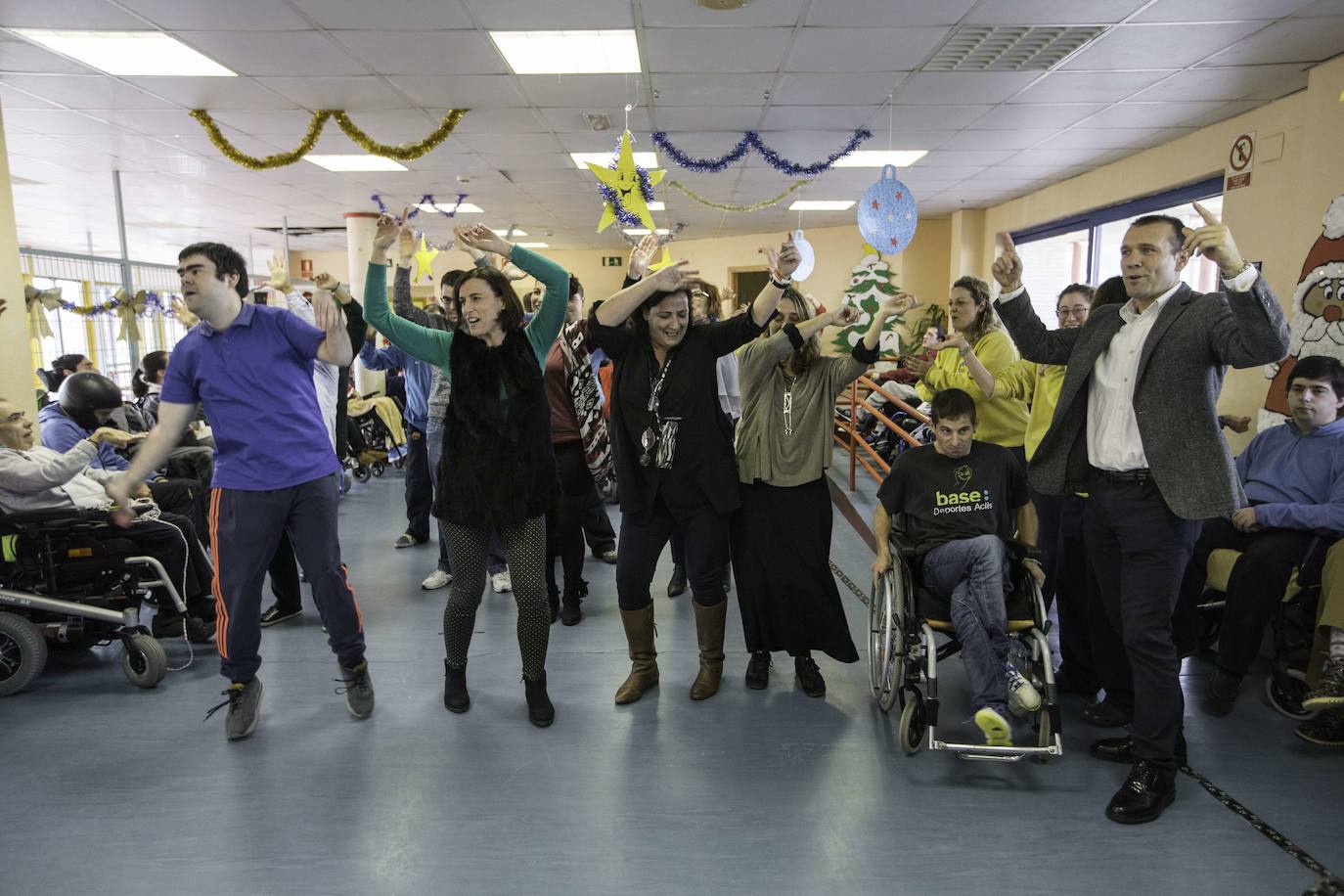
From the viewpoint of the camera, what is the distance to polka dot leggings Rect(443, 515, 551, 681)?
258 cm

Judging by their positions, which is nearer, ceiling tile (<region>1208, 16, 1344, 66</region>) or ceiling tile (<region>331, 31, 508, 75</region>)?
ceiling tile (<region>1208, 16, 1344, 66</region>)

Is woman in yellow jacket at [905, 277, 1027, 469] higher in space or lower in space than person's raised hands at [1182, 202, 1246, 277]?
lower

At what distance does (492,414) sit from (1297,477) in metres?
3.03

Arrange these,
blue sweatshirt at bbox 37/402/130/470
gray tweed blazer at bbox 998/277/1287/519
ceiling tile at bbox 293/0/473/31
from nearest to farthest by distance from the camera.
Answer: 1. gray tweed blazer at bbox 998/277/1287/519
2. blue sweatshirt at bbox 37/402/130/470
3. ceiling tile at bbox 293/0/473/31

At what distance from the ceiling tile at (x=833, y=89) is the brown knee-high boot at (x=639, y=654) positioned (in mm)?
3632

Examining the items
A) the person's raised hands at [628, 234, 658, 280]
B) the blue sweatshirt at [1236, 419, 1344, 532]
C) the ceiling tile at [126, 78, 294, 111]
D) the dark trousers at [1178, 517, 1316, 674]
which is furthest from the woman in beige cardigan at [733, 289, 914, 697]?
the ceiling tile at [126, 78, 294, 111]

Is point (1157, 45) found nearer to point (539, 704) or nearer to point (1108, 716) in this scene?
point (1108, 716)

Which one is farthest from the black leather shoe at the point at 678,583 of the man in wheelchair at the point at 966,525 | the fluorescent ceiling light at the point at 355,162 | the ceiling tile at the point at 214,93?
the fluorescent ceiling light at the point at 355,162

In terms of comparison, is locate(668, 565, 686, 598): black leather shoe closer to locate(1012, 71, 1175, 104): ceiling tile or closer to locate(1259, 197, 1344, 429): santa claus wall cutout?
locate(1259, 197, 1344, 429): santa claus wall cutout

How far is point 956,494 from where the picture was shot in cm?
263

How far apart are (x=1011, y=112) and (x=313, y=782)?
5974mm

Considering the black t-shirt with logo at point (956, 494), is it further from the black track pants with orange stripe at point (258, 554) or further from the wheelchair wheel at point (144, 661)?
the wheelchair wheel at point (144, 661)

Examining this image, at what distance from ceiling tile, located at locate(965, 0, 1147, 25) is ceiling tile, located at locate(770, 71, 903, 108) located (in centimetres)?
92

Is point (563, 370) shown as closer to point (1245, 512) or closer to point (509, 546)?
point (509, 546)
